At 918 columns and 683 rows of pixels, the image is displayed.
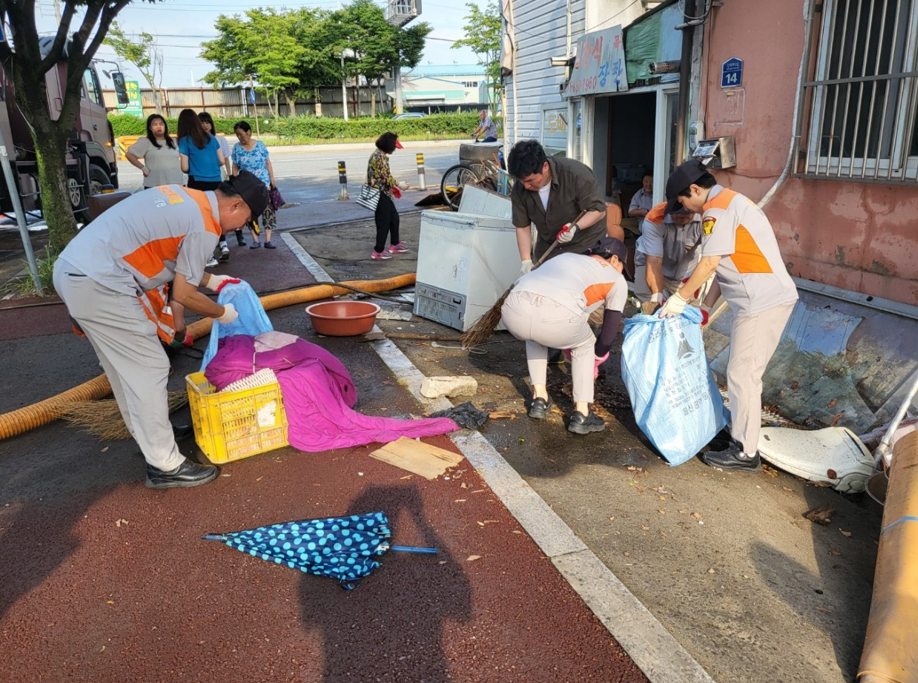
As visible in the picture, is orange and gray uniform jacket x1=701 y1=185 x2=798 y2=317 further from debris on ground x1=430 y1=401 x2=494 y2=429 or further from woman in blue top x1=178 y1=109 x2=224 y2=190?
woman in blue top x1=178 y1=109 x2=224 y2=190

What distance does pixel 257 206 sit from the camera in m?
3.68

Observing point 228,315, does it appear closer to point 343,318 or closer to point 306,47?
point 343,318

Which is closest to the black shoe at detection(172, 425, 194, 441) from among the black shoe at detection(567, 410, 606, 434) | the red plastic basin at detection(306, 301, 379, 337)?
the red plastic basin at detection(306, 301, 379, 337)

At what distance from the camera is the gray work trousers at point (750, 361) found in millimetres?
3811

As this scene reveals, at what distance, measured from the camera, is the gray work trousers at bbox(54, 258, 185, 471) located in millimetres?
3443

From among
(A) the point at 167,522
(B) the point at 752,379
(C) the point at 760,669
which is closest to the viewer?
(C) the point at 760,669

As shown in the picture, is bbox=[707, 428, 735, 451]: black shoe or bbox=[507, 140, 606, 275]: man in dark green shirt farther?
bbox=[507, 140, 606, 275]: man in dark green shirt

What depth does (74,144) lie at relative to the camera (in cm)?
1205

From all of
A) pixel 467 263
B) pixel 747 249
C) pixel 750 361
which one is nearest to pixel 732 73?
pixel 467 263

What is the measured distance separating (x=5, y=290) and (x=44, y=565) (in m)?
6.46

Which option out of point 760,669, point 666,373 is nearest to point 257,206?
point 666,373

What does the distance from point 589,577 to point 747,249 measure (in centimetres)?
197

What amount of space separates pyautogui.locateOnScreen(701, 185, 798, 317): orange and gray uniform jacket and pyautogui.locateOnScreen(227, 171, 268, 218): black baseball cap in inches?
94.4

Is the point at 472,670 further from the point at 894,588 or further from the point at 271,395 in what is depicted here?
the point at 271,395
